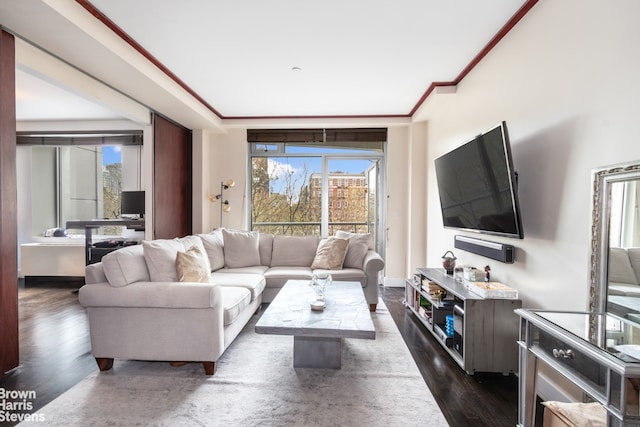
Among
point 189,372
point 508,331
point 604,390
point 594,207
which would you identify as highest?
point 594,207

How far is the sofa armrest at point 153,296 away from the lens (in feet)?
6.82

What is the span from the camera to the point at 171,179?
4.37m

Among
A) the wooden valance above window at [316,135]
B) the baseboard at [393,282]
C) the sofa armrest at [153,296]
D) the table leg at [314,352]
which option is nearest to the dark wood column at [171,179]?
the wooden valance above window at [316,135]

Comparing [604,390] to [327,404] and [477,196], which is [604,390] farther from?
[477,196]

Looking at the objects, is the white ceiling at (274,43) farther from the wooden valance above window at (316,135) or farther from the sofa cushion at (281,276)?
the sofa cushion at (281,276)

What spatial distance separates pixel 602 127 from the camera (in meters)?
1.51

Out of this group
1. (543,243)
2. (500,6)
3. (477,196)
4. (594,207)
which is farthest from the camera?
(477,196)

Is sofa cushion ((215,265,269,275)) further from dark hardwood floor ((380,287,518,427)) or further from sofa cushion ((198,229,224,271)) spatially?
dark hardwood floor ((380,287,518,427))

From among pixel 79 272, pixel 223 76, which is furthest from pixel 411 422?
pixel 79 272

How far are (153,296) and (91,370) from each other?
799 millimetres

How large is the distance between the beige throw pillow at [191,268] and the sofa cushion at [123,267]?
0.26m

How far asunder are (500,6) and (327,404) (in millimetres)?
2895

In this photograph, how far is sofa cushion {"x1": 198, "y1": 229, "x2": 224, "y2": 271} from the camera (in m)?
3.57

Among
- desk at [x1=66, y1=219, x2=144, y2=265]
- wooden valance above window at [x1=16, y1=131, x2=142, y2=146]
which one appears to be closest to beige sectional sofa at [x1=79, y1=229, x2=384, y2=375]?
desk at [x1=66, y1=219, x2=144, y2=265]
